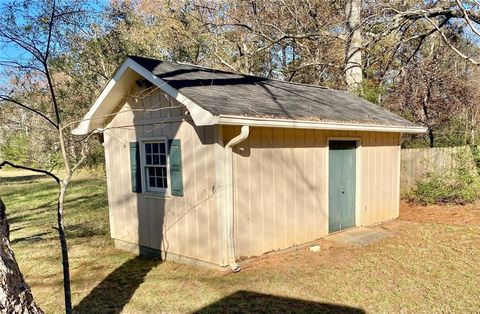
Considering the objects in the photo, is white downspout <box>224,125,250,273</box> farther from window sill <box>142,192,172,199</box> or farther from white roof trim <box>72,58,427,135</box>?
window sill <box>142,192,172,199</box>

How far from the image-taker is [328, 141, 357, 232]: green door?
8047 millimetres

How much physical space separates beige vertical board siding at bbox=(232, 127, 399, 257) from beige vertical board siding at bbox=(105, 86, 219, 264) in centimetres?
49

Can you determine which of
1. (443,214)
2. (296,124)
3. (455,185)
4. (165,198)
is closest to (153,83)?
(165,198)

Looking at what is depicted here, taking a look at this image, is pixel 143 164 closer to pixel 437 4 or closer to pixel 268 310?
pixel 268 310

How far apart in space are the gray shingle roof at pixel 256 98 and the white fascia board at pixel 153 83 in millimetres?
84

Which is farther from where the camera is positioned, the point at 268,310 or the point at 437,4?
the point at 437,4

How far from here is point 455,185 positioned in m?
11.3

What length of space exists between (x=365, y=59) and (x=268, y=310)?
1821cm

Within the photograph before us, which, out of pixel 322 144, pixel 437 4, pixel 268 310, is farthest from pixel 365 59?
pixel 268 310

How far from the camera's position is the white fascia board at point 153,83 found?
5.37 meters

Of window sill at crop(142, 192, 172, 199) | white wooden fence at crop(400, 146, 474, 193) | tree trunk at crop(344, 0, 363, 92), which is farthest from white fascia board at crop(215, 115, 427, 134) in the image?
tree trunk at crop(344, 0, 363, 92)

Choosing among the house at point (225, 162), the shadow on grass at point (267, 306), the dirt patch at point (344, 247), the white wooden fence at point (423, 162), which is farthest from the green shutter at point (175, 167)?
the white wooden fence at point (423, 162)

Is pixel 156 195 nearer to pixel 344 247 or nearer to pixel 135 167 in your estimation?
pixel 135 167

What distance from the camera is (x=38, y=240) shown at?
9242 millimetres
